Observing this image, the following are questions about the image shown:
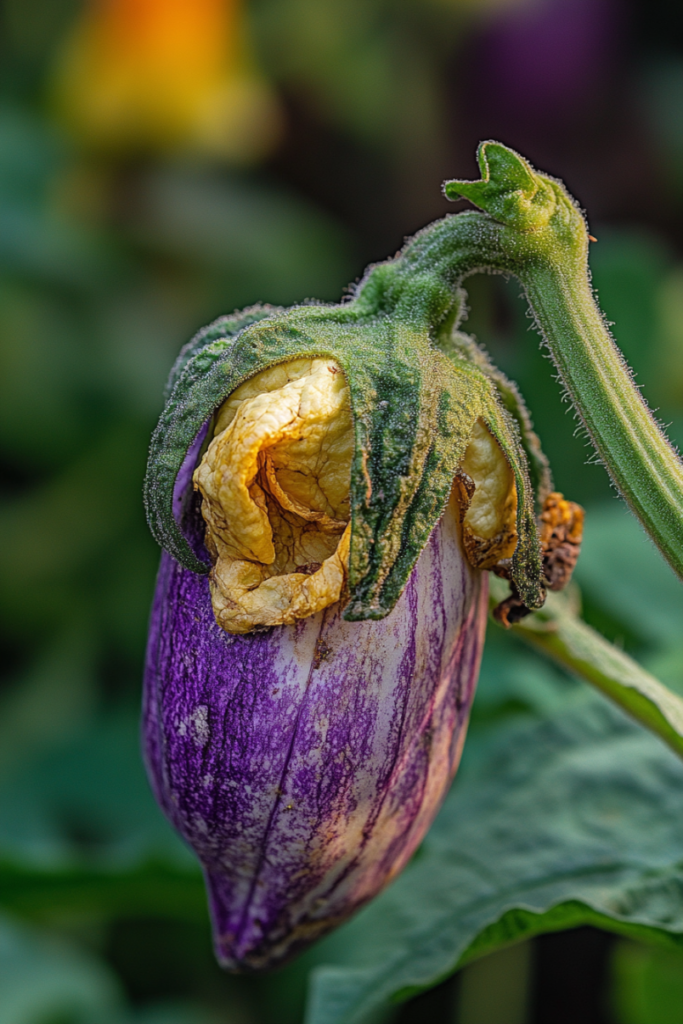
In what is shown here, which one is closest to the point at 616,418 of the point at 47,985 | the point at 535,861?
the point at 535,861

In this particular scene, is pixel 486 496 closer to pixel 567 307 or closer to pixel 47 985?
pixel 567 307

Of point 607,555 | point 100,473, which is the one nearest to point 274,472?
point 607,555

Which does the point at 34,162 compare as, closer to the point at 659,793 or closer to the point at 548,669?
the point at 548,669

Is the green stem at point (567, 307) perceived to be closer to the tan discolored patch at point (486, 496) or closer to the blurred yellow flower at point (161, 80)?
the tan discolored patch at point (486, 496)

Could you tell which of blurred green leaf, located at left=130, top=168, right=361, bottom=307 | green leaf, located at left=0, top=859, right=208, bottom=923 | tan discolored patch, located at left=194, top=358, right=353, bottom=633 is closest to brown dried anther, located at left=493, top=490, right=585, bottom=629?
tan discolored patch, located at left=194, top=358, right=353, bottom=633

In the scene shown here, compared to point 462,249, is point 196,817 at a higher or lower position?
lower

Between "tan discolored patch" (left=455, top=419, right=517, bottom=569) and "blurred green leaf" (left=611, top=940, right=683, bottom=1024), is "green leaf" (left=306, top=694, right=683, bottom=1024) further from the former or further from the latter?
"tan discolored patch" (left=455, top=419, right=517, bottom=569)
